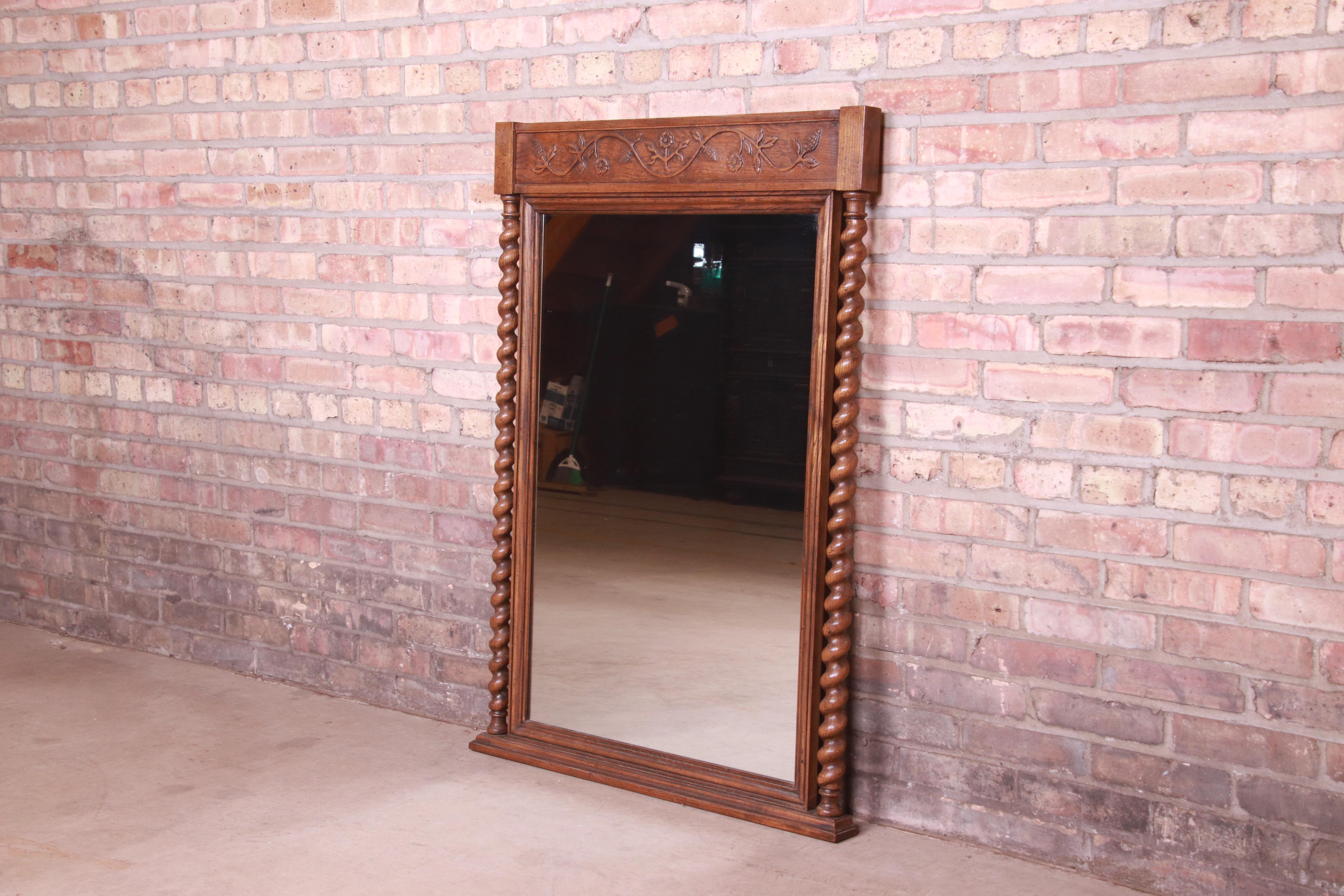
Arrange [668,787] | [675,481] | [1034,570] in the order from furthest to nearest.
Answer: [675,481], [668,787], [1034,570]

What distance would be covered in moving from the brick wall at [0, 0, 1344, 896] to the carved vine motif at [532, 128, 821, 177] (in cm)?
12

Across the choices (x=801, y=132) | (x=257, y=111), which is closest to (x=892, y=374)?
(x=801, y=132)

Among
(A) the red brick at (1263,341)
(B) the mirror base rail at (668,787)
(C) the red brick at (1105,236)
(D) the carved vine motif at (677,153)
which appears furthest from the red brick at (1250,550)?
(D) the carved vine motif at (677,153)

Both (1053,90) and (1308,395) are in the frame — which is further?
→ (1053,90)

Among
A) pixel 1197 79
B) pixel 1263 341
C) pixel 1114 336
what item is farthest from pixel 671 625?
pixel 1197 79

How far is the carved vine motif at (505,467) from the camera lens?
11.3 feet

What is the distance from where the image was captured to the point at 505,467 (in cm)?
349

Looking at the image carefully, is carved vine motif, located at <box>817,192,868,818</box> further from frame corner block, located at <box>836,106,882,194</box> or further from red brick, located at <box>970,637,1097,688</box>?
red brick, located at <box>970,637,1097,688</box>

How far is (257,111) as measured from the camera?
13.2 feet

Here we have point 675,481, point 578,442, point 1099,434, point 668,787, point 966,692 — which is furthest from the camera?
point 578,442

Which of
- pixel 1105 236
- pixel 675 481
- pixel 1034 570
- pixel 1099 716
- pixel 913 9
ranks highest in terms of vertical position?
pixel 913 9

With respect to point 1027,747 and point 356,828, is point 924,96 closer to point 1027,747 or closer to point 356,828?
point 1027,747

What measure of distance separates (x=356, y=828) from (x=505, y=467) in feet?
3.27

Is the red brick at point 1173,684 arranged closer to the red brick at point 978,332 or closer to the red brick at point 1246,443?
the red brick at point 1246,443
